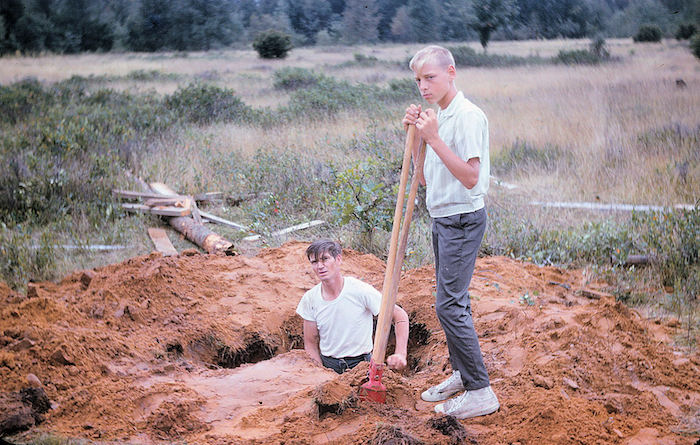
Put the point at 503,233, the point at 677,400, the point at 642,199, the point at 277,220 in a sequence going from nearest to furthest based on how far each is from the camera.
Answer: the point at 677,400, the point at 503,233, the point at 642,199, the point at 277,220

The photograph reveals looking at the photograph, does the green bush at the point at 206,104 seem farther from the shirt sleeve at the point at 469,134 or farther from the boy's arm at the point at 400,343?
the shirt sleeve at the point at 469,134

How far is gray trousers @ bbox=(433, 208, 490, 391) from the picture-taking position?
9.93 feet

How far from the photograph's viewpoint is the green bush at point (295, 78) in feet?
37.9

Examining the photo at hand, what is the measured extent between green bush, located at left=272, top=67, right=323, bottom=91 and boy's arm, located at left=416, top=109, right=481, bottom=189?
9.00 meters

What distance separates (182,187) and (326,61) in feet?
13.9

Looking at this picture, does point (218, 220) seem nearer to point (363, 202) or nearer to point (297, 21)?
point (363, 202)

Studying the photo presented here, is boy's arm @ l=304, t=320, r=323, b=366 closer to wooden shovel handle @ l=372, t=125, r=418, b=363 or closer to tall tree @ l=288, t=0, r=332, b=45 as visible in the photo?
wooden shovel handle @ l=372, t=125, r=418, b=363

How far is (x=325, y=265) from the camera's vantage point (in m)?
3.91

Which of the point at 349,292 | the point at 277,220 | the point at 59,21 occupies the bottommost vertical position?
the point at 277,220

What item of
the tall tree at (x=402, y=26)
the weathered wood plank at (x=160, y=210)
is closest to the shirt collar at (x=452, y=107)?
the weathered wood plank at (x=160, y=210)

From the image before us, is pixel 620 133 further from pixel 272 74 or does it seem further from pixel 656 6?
pixel 272 74

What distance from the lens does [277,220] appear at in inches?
296

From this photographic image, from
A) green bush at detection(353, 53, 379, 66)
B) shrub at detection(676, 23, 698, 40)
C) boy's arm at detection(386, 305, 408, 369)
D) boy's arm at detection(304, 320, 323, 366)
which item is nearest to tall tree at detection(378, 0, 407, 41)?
green bush at detection(353, 53, 379, 66)

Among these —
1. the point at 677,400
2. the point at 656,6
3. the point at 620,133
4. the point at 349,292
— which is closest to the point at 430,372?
the point at 349,292
